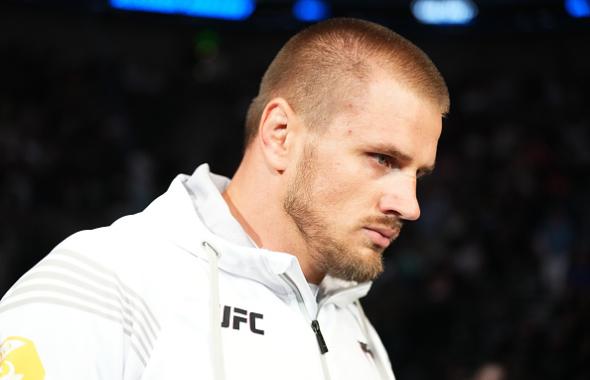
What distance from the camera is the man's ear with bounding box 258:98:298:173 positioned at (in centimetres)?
174

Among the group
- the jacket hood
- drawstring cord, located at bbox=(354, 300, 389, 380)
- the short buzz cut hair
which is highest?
the short buzz cut hair

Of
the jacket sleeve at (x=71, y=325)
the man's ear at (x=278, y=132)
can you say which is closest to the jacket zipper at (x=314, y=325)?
the man's ear at (x=278, y=132)

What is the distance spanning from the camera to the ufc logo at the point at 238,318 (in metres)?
1.59

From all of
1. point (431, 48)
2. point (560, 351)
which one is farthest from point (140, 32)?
point (560, 351)

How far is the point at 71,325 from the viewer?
1.41m

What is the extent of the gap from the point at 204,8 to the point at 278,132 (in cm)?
886

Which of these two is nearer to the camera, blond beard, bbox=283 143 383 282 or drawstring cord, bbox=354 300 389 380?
blond beard, bbox=283 143 383 282

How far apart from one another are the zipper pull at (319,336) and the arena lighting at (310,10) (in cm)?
829

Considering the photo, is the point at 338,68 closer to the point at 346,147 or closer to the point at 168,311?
the point at 346,147

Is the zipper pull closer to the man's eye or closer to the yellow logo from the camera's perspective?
the man's eye

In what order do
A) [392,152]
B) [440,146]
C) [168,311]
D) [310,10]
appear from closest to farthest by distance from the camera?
[168,311] < [392,152] < [440,146] < [310,10]

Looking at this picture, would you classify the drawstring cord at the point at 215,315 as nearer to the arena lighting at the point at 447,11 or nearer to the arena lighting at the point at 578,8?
the arena lighting at the point at 578,8

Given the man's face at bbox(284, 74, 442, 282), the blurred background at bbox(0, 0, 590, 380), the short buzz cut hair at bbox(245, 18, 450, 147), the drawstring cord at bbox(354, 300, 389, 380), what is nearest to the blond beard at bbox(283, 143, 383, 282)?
the man's face at bbox(284, 74, 442, 282)

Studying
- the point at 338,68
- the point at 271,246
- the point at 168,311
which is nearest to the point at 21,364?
the point at 168,311
